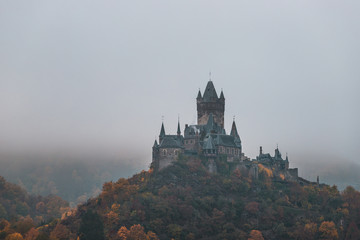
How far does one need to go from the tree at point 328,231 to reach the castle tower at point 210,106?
34095mm

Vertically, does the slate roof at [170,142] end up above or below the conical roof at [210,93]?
below

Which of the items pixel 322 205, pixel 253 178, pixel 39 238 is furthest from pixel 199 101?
pixel 39 238

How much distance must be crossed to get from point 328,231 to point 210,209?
22.1 m

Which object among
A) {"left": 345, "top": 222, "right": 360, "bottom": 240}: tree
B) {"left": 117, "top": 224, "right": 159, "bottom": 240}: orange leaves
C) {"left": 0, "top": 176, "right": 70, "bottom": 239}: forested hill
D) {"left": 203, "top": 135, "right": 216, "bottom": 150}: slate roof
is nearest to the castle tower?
{"left": 203, "top": 135, "right": 216, "bottom": 150}: slate roof

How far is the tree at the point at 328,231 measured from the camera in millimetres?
123062

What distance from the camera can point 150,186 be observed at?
424 ft

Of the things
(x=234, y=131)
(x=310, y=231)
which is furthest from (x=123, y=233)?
(x=234, y=131)

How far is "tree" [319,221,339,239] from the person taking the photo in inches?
4845

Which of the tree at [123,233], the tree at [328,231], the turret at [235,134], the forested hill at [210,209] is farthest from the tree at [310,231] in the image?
the tree at [123,233]

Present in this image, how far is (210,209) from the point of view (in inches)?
4919

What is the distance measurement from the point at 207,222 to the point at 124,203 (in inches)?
617

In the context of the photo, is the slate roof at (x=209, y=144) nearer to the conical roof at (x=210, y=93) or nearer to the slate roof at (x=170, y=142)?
the slate roof at (x=170, y=142)

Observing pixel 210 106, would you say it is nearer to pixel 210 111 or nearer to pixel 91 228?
pixel 210 111

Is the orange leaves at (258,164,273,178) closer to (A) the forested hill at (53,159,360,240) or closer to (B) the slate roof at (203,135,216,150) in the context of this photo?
(A) the forested hill at (53,159,360,240)
